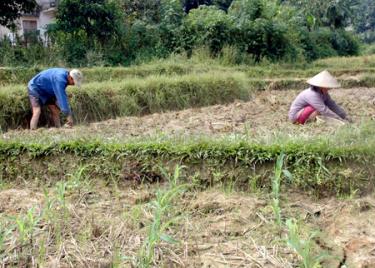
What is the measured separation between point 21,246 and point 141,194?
116 cm

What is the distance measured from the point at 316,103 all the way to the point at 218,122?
1.30 metres

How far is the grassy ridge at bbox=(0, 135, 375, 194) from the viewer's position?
12.5 ft

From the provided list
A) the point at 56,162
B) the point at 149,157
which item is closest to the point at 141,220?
the point at 149,157

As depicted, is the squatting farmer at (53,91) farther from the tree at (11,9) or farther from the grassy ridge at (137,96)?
the tree at (11,9)

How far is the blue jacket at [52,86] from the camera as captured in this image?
6.27 metres

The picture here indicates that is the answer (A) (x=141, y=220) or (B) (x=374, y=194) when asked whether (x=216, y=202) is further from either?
(B) (x=374, y=194)

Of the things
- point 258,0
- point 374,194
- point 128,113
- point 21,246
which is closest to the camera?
point 21,246

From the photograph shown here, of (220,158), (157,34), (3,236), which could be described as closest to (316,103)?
(220,158)

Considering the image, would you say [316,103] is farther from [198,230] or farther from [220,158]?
[198,230]

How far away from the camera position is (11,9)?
11688 millimetres

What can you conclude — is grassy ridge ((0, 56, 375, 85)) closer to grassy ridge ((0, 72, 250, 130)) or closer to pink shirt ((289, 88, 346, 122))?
grassy ridge ((0, 72, 250, 130))

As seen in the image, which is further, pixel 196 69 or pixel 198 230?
pixel 196 69

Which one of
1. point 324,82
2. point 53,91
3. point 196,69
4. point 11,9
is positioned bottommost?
point 196,69

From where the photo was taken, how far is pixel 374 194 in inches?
147
